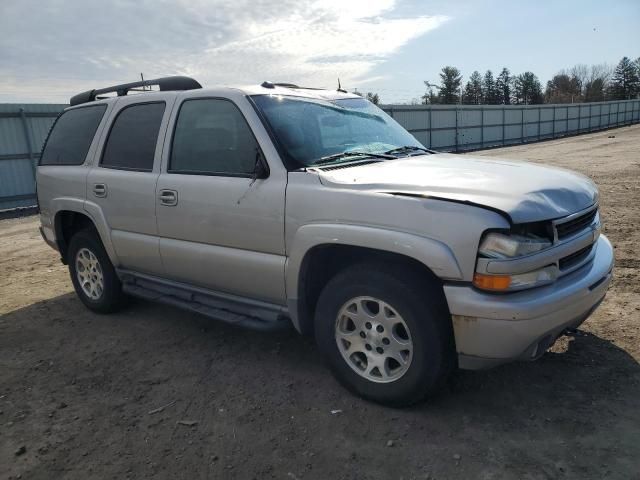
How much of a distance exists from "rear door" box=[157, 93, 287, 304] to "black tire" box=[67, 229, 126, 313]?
1.00 meters

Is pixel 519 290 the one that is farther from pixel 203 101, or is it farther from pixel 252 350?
pixel 203 101

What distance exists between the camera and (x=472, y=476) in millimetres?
2406

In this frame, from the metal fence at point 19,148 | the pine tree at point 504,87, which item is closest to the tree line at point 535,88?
the pine tree at point 504,87

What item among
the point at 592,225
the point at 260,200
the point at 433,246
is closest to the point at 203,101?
the point at 260,200

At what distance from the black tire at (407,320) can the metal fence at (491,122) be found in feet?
72.7

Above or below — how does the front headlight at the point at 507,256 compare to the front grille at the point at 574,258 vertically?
above

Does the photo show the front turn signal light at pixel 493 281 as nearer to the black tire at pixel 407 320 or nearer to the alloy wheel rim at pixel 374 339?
the black tire at pixel 407 320

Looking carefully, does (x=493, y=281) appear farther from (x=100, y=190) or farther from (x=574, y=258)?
(x=100, y=190)

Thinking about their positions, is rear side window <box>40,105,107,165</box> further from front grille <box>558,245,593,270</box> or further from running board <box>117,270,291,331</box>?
front grille <box>558,245,593,270</box>

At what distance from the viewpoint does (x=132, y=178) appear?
4.16 meters

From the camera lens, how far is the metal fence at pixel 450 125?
13.3 metres

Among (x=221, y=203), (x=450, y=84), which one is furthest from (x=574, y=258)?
(x=450, y=84)

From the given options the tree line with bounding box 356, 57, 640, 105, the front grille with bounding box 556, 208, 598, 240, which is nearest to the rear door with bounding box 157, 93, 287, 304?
the front grille with bounding box 556, 208, 598, 240

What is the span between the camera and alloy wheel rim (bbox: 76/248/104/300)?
15.9 feet
